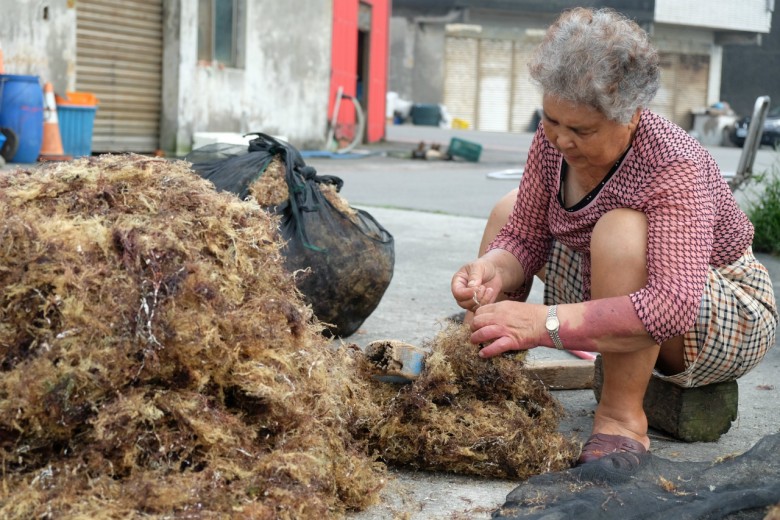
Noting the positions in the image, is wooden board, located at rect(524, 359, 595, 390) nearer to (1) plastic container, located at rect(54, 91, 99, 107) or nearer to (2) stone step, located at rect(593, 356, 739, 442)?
(2) stone step, located at rect(593, 356, 739, 442)

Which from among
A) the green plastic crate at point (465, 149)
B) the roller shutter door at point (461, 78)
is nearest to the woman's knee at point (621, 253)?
the green plastic crate at point (465, 149)

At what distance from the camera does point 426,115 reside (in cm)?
3191

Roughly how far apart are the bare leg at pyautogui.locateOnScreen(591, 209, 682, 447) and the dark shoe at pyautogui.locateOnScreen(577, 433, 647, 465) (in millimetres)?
31

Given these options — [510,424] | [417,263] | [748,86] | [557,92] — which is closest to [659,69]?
[557,92]

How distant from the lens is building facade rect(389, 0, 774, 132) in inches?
1315

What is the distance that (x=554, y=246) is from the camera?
9.46 feet

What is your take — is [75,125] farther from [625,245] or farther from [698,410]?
[625,245]

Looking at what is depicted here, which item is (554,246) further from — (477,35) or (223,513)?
(477,35)

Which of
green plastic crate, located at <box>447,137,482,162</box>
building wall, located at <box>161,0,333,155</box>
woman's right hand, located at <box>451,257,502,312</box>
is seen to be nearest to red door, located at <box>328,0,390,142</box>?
building wall, located at <box>161,0,333,155</box>

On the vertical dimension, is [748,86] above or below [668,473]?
above

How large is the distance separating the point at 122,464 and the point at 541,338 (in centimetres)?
106

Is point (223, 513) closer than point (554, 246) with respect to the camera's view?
Yes

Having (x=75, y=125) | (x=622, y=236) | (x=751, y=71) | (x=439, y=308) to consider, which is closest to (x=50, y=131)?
(x=75, y=125)

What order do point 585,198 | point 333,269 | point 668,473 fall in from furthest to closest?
point 333,269 < point 585,198 < point 668,473
